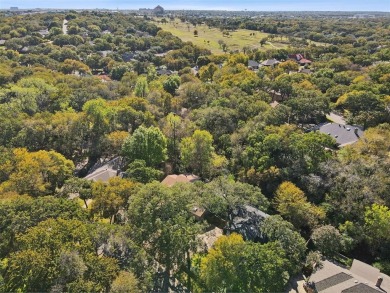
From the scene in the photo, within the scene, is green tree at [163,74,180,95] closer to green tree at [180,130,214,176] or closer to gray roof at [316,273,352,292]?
green tree at [180,130,214,176]

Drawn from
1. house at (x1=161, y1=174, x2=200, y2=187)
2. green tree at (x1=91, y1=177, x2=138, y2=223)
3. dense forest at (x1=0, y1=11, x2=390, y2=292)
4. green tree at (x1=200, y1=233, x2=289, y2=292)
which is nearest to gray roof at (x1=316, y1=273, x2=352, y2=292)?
dense forest at (x1=0, y1=11, x2=390, y2=292)

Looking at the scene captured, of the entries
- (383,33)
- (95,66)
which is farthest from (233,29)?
(95,66)

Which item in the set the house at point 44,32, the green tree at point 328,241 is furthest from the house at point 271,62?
the house at point 44,32

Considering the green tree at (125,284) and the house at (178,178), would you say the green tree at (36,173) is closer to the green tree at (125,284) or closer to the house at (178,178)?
the house at (178,178)

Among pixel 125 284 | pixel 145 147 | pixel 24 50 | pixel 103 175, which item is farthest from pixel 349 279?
pixel 24 50

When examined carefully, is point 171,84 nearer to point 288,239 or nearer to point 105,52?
point 288,239
